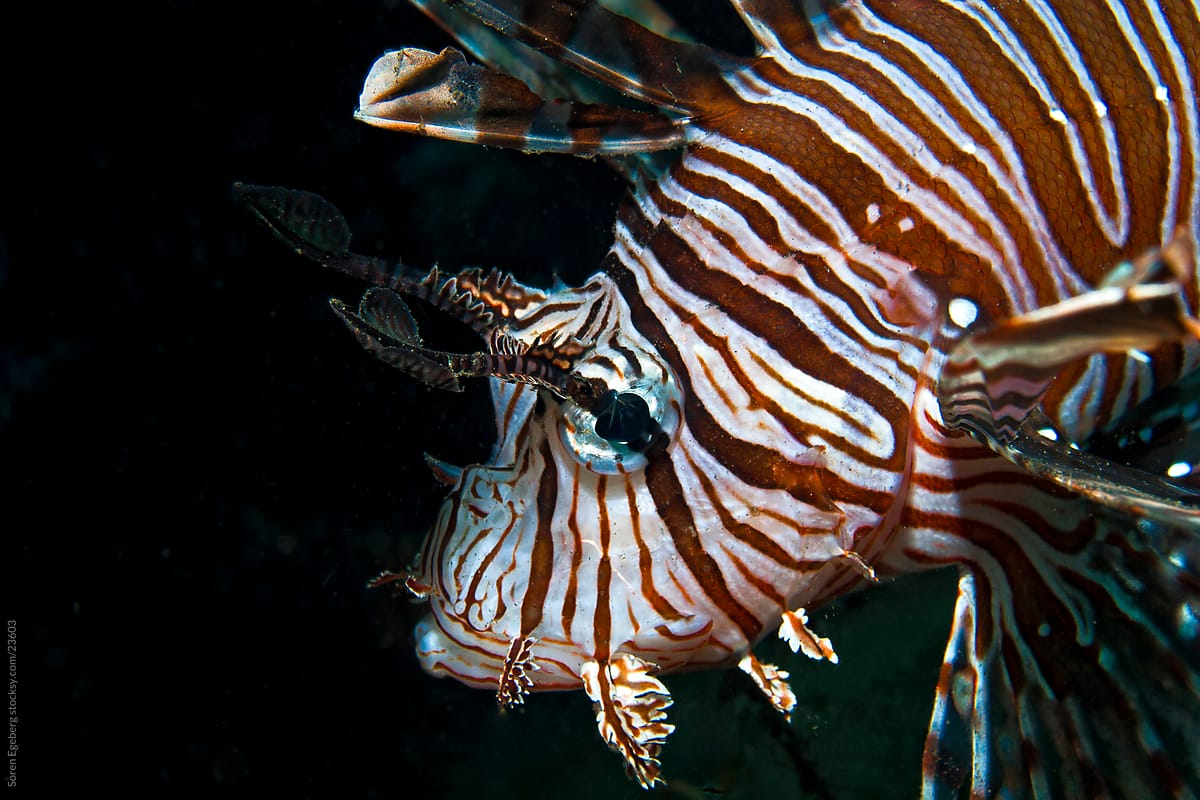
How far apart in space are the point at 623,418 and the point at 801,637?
0.79m

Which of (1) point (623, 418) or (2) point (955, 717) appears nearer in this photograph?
(1) point (623, 418)

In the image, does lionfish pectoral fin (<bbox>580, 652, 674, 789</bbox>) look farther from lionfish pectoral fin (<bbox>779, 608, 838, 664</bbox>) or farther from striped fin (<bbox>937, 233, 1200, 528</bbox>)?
striped fin (<bbox>937, 233, 1200, 528</bbox>)

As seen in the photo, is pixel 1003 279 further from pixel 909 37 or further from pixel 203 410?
pixel 203 410

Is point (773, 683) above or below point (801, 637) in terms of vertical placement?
below

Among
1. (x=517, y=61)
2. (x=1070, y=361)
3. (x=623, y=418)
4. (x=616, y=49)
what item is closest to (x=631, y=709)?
(x=623, y=418)

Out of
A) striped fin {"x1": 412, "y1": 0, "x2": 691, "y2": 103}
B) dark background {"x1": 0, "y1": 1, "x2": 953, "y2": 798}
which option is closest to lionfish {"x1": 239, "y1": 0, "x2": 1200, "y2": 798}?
striped fin {"x1": 412, "y1": 0, "x2": 691, "y2": 103}

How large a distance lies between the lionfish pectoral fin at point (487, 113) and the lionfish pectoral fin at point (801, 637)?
1.39 meters

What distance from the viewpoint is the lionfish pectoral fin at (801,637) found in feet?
7.20

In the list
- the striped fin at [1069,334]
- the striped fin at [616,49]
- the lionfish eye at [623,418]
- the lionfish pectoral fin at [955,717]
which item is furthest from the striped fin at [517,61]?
the lionfish pectoral fin at [955,717]

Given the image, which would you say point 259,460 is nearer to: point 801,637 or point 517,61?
point 517,61

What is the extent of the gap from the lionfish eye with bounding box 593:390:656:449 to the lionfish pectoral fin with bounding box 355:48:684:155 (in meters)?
0.77

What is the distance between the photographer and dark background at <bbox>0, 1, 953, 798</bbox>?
3.83 metres

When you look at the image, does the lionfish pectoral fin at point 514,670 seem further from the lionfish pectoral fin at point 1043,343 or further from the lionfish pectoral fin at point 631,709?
the lionfish pectoral fin at point 1043,343

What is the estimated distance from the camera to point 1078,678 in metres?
2.53
